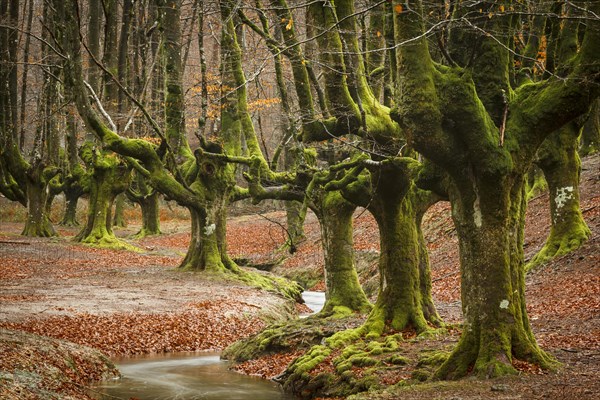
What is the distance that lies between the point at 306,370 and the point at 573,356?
171 inches

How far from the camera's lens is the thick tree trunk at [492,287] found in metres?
8.66

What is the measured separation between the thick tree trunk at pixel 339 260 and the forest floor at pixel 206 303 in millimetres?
1527

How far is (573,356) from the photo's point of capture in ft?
32.2

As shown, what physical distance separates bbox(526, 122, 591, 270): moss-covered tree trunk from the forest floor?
1.61 feet

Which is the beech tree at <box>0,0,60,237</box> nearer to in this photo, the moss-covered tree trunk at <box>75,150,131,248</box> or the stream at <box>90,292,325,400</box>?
the moss-covered tree trunk at <box>75,150,131,248</box>

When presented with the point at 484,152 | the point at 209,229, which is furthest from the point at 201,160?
the point at 484,152

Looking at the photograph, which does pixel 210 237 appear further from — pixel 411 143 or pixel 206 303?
pixel 411 143

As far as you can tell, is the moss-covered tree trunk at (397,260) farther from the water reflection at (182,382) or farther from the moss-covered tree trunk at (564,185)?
the moss-covered tree trunk at (564,185)

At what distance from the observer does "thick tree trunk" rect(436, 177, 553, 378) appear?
28.4 feet

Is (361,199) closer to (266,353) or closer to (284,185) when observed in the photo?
(266,353)

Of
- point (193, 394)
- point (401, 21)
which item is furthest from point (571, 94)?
point (193, 394)

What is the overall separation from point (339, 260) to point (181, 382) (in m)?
4.79

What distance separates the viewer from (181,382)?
1269 cm

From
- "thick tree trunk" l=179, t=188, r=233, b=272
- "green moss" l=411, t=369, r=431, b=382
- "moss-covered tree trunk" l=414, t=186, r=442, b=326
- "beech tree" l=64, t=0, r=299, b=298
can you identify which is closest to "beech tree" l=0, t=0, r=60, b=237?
"beech tree" l=64, t=0, r=299, b=298
